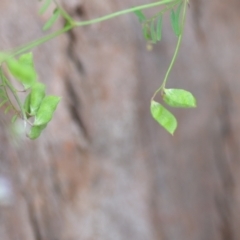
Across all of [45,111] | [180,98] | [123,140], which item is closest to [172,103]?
[180,98]

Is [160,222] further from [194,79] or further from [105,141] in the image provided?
[194,79]

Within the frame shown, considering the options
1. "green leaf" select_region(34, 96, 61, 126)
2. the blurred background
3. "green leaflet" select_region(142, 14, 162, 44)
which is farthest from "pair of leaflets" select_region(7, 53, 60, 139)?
the blurred background

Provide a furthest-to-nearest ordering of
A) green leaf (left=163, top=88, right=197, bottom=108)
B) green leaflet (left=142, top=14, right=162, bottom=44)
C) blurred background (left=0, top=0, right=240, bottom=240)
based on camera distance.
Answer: blurred background (left=0, top=0, right=240, bottom=240) < green leaflet (left=142, top=14, right=162, bottom=44) < green leaf (left=163, top=88, right=197, bottom=108)

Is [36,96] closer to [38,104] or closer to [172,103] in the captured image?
[38,104]

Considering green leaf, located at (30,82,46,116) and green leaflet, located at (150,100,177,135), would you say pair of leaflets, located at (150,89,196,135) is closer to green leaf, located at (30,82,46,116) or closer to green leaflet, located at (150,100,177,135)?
green leaflet, located at (150,100,177,135)

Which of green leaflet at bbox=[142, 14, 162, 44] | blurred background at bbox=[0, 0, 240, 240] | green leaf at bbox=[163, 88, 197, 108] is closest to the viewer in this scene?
green leaf at bbox=[163, 88, 197, 108]

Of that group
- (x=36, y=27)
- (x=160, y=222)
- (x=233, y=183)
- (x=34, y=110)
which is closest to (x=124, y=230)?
(x=160, y=222)
